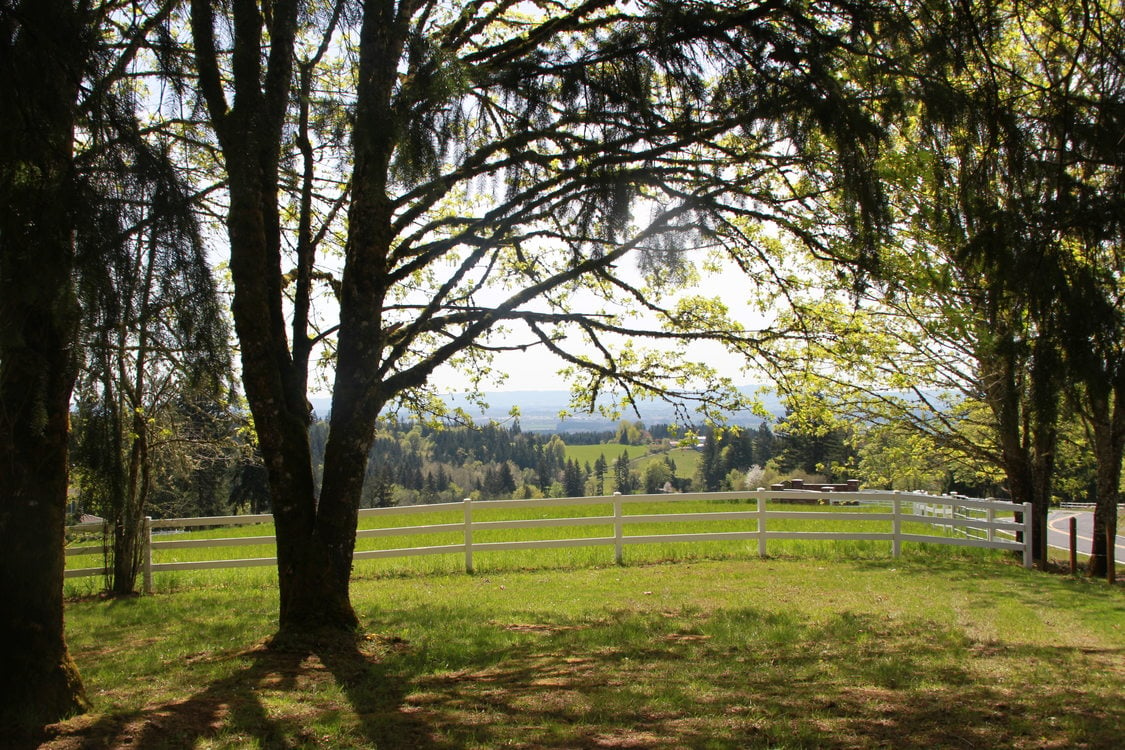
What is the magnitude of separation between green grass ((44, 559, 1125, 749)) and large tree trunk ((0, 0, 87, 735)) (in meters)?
0.39

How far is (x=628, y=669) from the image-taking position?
17.1 ft

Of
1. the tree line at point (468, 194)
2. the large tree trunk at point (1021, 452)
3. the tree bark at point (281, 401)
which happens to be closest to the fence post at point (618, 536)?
the tree line at point (468, 194)

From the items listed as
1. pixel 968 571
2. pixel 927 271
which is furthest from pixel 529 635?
pixel 968 571

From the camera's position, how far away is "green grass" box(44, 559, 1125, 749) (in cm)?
382

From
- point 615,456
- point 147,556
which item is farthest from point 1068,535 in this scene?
point 615,456

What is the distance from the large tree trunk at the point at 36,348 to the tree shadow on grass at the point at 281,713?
35 cm

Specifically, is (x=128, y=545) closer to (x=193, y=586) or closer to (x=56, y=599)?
(x=193, y=586)

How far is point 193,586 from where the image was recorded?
10.5 m

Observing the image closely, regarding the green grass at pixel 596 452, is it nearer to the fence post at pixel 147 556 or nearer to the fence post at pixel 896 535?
the fence post at pixel 896 535

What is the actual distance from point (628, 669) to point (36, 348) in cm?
386

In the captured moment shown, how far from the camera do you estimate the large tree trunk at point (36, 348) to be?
8.25 feet

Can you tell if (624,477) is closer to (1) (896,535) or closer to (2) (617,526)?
(1) (896,535)

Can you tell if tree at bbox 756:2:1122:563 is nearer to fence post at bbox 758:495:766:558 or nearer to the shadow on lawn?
the shadow on lawn

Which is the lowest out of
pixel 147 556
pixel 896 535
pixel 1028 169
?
pixel 147 556
